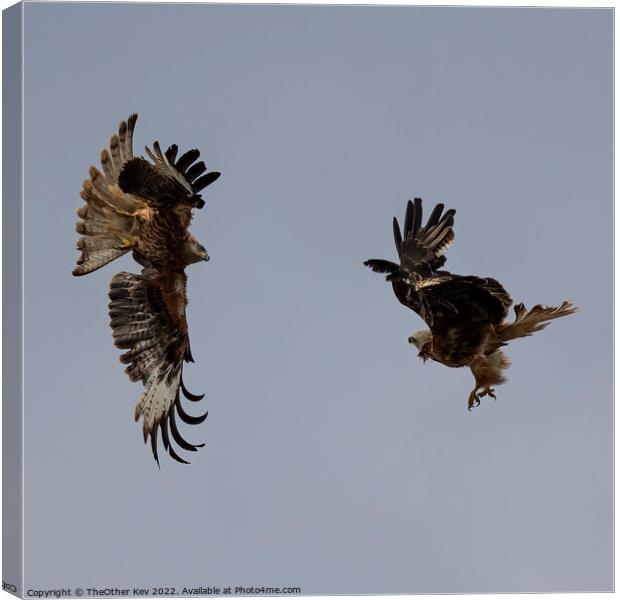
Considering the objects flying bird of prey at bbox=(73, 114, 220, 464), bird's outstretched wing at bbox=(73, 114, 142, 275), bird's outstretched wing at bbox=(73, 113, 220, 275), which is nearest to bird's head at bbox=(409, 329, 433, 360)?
flying bird of prey at bbox=(73, 114, 220, 464)

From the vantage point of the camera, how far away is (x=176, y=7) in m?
10.5

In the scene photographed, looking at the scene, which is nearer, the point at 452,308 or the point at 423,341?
the point at 452,308

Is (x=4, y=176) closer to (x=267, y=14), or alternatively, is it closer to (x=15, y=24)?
(x=15, y=24)

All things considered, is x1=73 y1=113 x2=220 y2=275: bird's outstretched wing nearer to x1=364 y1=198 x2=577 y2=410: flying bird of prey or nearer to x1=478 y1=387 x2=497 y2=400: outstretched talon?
x1=364 y1=198 x2=577 y2=410: flying bird of prey

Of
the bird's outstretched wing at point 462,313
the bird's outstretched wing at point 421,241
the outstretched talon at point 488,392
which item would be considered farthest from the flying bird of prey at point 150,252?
the outstretched talon at point 488,392

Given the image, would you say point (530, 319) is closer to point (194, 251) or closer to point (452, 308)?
point (452, 308)

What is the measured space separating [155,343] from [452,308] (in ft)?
5.75

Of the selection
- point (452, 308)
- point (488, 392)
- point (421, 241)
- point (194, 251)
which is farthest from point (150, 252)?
point (488, 392)

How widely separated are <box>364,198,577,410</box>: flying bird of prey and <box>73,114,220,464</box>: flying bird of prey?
118 cm

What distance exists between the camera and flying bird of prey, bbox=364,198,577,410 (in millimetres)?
10219

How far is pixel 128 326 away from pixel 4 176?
43.7 inches

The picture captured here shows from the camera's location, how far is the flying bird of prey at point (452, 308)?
10.2 m

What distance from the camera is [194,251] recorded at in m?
10.4

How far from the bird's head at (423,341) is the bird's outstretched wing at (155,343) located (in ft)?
4.20
